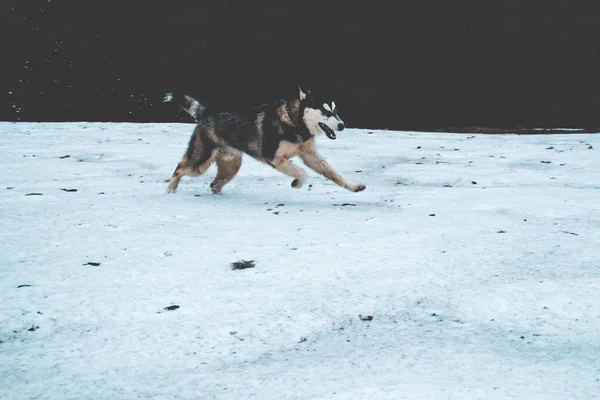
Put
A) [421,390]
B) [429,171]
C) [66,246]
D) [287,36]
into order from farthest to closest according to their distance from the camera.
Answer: [287,36] → [429,171] → [66,246] → [421,390]

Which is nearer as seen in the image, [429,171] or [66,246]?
[66,246]

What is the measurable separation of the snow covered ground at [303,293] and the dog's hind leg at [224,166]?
0.17 meters

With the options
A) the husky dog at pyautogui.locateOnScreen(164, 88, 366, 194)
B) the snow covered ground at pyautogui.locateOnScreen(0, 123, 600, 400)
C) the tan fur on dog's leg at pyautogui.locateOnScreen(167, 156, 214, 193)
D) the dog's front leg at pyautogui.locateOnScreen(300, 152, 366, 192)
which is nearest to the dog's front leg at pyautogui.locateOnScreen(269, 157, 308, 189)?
the husky dog at pyautogui.locateOnScreen(164, 88, 366, 194)

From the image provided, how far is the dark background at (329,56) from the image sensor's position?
12773 mm

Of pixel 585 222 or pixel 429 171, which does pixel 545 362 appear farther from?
pixel 429 171

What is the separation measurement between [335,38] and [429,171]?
27.8 ft

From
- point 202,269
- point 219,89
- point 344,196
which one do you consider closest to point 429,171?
point 344,196

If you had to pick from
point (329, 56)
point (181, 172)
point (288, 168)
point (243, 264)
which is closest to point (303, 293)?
point (243, 264)

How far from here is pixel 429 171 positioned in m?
6.04

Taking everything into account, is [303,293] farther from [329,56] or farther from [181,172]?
[329,56]

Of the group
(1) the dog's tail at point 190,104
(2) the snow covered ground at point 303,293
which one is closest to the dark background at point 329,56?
(1) the dog's tail at point 190,104

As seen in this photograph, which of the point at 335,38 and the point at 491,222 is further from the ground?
the point at 335,38

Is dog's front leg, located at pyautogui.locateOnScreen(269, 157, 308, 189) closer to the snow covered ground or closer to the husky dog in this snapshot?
the husky dog

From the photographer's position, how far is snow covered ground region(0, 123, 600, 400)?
5.76 ft
